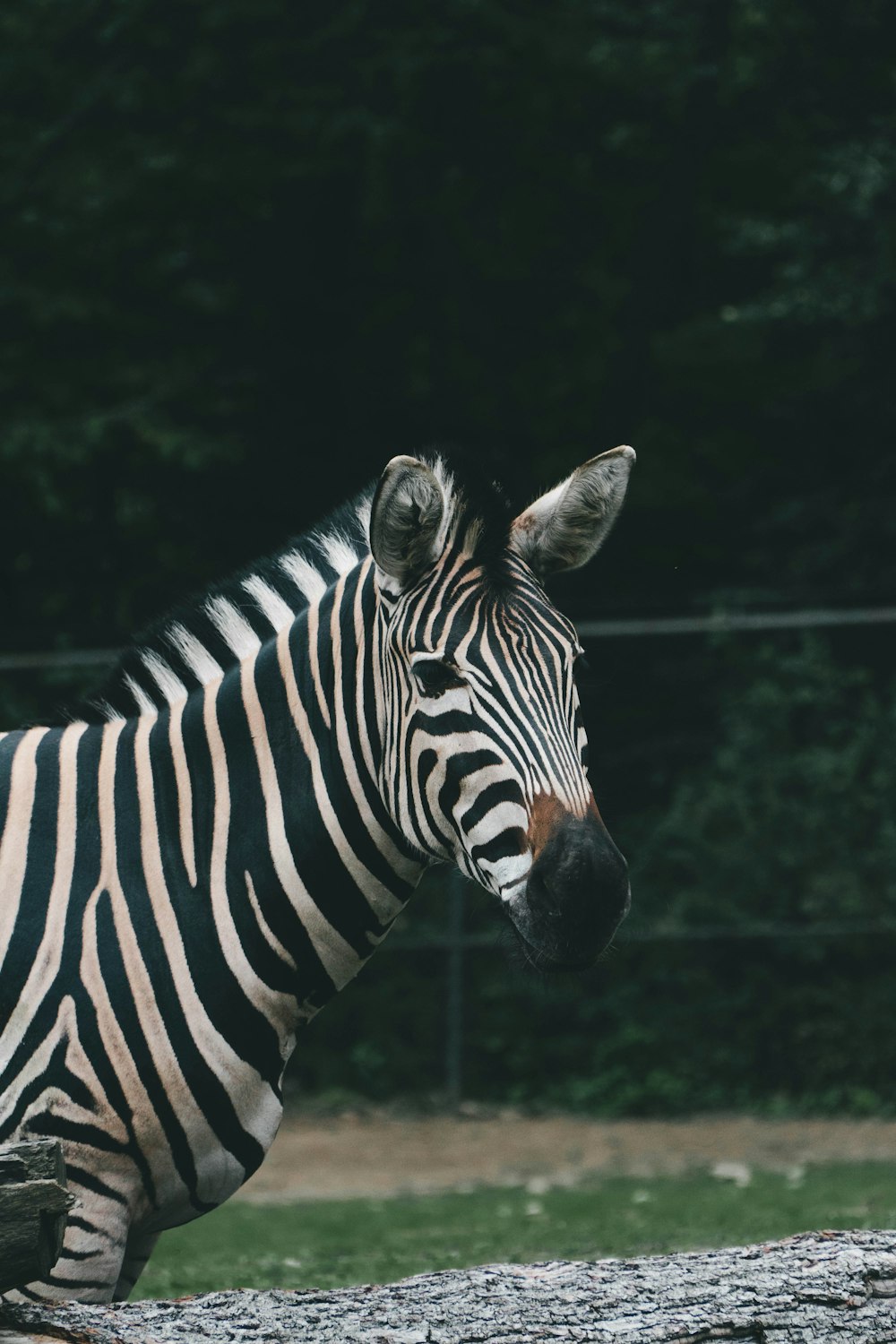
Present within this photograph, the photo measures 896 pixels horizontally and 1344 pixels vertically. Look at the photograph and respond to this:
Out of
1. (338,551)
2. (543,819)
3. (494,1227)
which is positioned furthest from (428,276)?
(543,819)

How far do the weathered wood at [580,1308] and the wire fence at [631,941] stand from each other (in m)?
7.65

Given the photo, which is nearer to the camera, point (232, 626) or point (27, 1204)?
point (27, 1204)

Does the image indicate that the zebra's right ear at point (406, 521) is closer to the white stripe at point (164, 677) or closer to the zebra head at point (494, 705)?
the zebra head at point (494, 705)

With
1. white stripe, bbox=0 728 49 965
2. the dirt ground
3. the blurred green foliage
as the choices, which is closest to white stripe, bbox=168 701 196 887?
white stripe, bbox=0 728 49 965

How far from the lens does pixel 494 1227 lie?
24.0 feet

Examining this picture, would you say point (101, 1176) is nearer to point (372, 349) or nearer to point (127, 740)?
point (127, 740)

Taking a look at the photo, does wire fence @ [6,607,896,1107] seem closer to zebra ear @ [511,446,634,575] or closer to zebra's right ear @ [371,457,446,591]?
zebra ear @ [511,446,634,575]

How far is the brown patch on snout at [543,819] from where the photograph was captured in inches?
123

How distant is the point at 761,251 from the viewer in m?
13.0

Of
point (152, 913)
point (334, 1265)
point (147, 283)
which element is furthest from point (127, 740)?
point (147, 283)

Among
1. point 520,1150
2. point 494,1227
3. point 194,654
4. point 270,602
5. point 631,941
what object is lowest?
point 520,1150

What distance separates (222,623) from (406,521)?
69cm

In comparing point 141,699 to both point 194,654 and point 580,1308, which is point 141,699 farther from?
point 580,1308

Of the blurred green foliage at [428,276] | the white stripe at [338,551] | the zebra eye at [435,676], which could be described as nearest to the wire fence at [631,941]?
the blurred green foliage at [428,276]
